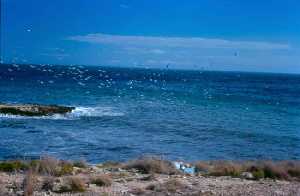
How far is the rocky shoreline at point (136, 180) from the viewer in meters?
15.7

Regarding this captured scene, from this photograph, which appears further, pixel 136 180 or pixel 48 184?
pixel 136 180

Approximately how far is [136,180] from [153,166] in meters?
2.74

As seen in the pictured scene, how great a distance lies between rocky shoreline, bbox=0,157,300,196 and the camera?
51.4ft

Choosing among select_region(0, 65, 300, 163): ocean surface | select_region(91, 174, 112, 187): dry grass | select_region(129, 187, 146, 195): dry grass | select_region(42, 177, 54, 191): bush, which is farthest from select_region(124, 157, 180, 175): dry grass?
select_region(0, 65, 300, 163): ocean surface

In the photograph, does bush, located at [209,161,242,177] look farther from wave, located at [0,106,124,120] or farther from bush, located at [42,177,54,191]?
wave, located at [0,106,124,120]

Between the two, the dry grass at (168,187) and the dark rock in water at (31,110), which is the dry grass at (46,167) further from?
the dark rock in water at (31,110)

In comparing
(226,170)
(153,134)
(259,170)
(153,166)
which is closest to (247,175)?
(226,170)

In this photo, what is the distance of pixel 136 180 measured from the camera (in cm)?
1842

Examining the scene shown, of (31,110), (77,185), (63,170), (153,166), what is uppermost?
(77,185)

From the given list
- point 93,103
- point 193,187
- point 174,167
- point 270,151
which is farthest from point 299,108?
point 193,187

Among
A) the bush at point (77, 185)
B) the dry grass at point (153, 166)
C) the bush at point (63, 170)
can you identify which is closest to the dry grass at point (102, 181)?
the bush at point (77, 185)

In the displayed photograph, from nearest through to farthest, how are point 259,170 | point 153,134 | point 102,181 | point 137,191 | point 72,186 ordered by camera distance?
point 137,191 < point 72,186 < point 102,181 < point 259,170 < point 153,134

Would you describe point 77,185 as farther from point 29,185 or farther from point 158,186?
point 158,186

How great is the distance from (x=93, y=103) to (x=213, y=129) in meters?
29.2
